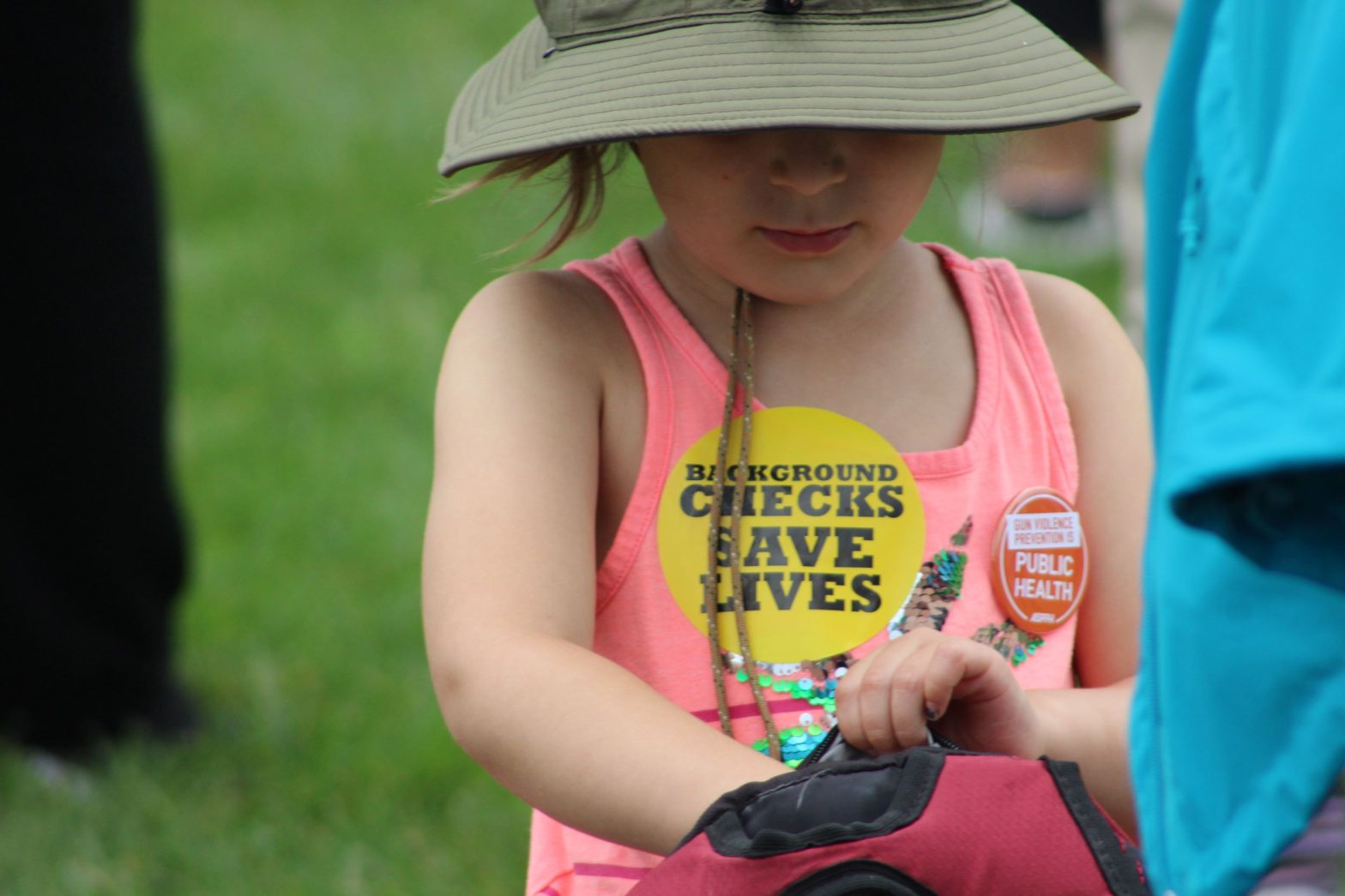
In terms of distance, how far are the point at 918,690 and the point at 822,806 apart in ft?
0.40

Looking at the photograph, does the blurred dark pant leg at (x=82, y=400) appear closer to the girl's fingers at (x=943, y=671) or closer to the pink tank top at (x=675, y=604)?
the pink tank top at (x=675, y=604)

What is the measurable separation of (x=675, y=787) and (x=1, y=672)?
1.91 metres

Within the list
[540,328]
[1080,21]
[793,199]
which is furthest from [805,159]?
[1080,21]

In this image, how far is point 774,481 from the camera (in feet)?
4.41

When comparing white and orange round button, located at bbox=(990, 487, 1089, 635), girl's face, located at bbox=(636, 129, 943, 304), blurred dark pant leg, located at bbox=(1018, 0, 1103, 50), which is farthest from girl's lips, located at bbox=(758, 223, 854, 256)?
blurred dark pant leg, located at bbox=(1018, 0, 1103, 50)

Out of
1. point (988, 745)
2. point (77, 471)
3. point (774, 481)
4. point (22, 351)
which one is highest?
point (774, 481)

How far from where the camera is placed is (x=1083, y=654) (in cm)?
140

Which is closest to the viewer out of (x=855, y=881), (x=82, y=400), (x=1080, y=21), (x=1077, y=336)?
(x=855, y=881)

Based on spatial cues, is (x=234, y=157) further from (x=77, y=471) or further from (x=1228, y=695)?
(x=1228, y=695)

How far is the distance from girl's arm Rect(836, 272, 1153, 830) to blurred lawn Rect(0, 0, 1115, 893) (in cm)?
21

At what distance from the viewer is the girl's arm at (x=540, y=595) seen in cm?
115

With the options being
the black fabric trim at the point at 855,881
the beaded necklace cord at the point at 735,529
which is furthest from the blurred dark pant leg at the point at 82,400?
the black fabric trim at the point at 855,881

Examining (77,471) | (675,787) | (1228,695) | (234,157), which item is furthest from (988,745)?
(234,157)

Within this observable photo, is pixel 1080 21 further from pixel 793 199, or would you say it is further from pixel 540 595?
pixel 540 595
